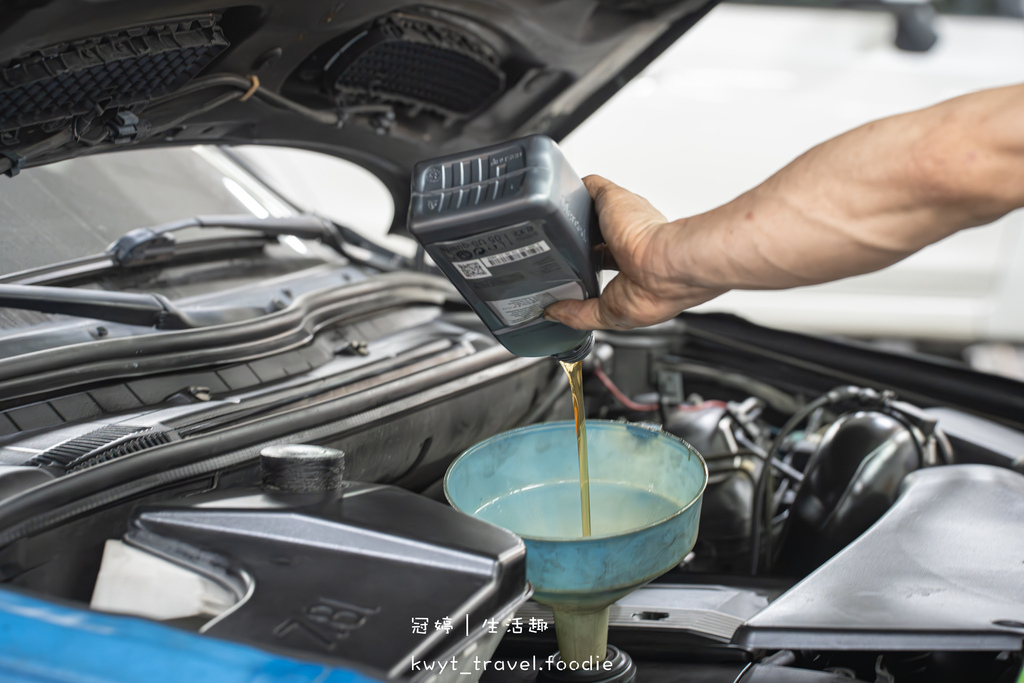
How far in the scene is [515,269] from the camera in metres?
0.87

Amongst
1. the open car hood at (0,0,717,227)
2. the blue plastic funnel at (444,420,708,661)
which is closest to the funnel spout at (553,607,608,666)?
the blue plastic funnel at (444,420,708,661)

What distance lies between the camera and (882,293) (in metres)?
4.05

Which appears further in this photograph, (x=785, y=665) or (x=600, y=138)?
(x=600, y=138)

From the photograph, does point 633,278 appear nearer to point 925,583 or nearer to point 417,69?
point 925,583

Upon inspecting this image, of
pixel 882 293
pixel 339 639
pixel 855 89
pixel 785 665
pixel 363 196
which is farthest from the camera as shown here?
pixel 363 196

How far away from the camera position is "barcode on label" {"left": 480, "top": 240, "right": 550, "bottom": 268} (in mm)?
838

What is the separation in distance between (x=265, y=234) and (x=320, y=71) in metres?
0.35

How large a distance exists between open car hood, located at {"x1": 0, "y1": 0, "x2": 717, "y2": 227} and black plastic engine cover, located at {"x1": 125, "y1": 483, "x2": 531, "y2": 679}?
508 millimetres

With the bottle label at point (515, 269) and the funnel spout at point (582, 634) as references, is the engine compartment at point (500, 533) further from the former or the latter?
the bottle label at point (515, 269)

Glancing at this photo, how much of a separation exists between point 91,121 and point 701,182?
134 inches

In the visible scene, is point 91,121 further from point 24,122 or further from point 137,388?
point 137,388

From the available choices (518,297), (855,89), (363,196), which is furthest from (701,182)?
(518,297)

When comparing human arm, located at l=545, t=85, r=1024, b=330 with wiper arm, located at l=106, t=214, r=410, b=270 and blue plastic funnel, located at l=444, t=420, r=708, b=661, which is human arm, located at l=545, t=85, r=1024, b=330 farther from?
wiper arm, located at l=106, t=214, r=410, b=270

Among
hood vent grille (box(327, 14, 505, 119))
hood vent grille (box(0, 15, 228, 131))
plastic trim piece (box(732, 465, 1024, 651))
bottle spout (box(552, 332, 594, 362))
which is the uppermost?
hood vent grille (box(0, 15, 228, 131))
